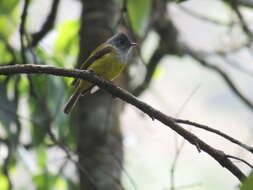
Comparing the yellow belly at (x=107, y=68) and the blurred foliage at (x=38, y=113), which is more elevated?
the yellow belly at (x=107, y=68)

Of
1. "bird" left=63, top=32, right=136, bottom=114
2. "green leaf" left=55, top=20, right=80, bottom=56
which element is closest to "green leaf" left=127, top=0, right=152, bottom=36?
"bird" left=63, top=32, right=136, bottom=114

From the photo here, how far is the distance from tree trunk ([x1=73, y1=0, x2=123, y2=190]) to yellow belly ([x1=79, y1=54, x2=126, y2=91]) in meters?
0.17

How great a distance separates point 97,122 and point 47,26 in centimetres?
77

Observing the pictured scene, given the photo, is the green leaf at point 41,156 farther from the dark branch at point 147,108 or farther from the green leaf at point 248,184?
the green leaf at point 248,184

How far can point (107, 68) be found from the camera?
11.0ft

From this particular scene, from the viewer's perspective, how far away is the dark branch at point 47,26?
380 centimetres

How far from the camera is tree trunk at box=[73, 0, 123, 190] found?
3.27 metres

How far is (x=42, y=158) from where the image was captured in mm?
3699

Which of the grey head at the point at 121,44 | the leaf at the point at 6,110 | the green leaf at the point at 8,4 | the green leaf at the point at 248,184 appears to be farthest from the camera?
the green leaf at the point at 8,4

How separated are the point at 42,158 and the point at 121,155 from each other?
0.49 m

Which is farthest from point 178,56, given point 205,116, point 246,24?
point 205,116

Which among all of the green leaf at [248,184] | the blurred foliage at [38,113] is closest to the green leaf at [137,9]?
the blurred foliage at [38,113]

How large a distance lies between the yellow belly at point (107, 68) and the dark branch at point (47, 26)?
584 mm

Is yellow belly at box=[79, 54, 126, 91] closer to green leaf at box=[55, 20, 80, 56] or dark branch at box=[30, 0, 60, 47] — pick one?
dark branch at box=[30, 0, 60, 47]
